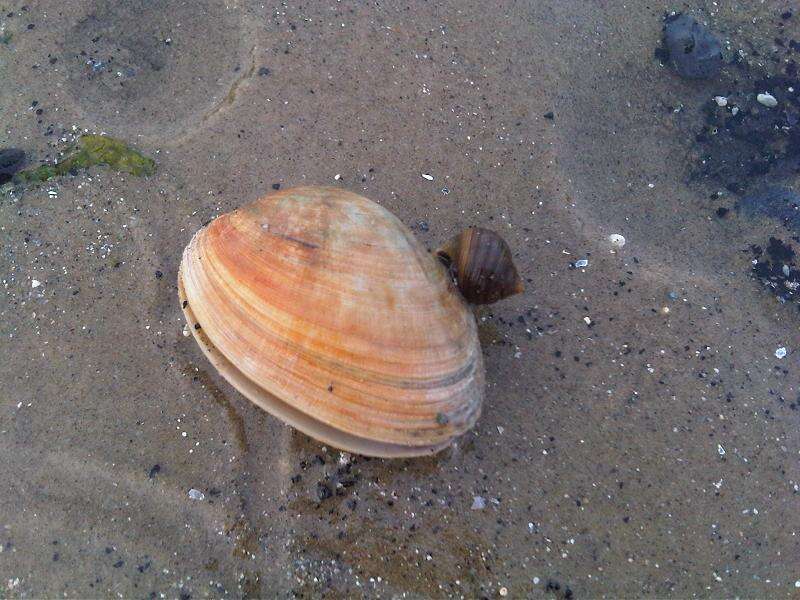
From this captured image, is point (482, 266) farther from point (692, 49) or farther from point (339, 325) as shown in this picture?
point (692, 49)

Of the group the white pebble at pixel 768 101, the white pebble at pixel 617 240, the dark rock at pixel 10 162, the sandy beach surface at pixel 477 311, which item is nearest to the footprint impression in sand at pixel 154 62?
the sandy beach surface at pixel 477 311

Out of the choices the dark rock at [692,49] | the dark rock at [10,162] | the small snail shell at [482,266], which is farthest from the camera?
the dark rock at [692,49]

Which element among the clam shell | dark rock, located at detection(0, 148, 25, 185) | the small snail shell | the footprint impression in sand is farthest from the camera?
the footprint impression in sand

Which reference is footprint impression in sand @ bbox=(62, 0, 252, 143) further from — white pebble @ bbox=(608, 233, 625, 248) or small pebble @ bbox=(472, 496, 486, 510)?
small pebble @ bbox=(472, 496, 486, 510)

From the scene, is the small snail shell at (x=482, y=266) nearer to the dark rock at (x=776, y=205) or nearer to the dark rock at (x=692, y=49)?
the dark rock at (x=776, y=205)

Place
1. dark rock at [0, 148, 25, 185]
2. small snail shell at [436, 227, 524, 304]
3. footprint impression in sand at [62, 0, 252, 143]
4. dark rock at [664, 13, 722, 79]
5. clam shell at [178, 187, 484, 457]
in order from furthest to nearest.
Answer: dark rock at [664, 13, 722, 79], footprint impression in sand at [62, 0, 252, 143], dark rock at [0, 148, 25, 185], small snail shell at [436, 227, 524, 304], clam shell at [178, 187, 484, 457]

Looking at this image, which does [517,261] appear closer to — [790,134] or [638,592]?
[638,592]

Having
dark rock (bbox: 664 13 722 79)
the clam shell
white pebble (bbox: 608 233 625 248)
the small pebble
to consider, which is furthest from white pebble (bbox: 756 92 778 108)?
the small pebble
